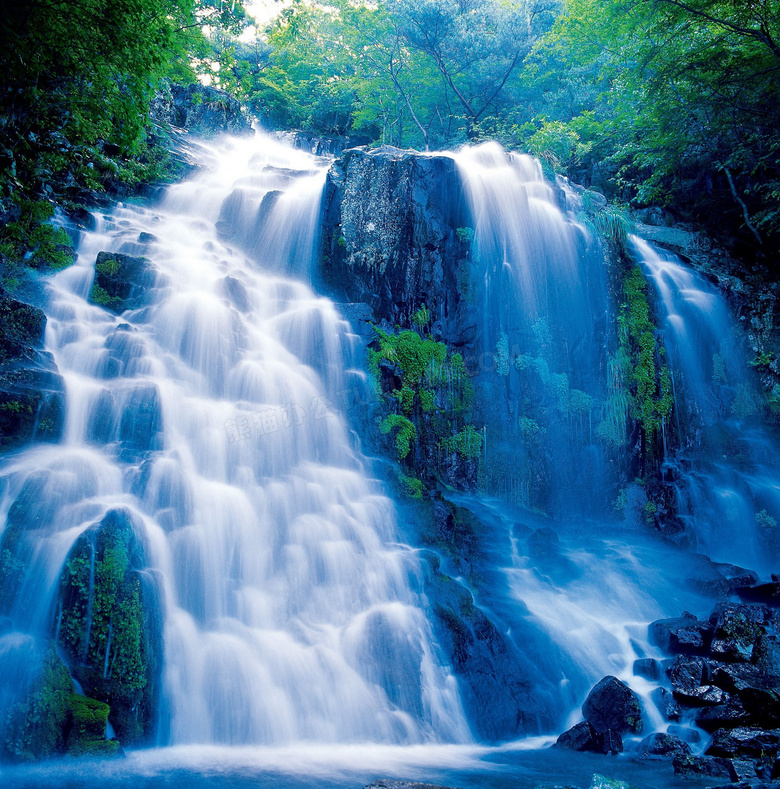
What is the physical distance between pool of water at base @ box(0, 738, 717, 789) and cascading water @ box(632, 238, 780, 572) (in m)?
8.27

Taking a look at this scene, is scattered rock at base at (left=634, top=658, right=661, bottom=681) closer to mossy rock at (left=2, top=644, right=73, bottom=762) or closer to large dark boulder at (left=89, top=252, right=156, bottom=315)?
mossy rock at (left=2, top=644, right=73, bottom=762)

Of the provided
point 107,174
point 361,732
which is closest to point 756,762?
point 361,732

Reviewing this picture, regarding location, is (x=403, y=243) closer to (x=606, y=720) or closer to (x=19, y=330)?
(x=19, y=330)

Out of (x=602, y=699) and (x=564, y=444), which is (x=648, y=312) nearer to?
(x=564, y=444)

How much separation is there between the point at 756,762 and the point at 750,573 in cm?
660

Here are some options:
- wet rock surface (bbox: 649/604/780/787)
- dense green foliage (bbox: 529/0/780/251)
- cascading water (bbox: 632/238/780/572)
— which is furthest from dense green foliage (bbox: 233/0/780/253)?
wet rock surface (bbox: 649/604/780/787)

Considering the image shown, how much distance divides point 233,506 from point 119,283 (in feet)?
20.0

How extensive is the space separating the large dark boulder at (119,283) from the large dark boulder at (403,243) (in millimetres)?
4474

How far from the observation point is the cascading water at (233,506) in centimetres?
620

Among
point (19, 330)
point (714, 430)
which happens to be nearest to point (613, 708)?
point (714, 430)

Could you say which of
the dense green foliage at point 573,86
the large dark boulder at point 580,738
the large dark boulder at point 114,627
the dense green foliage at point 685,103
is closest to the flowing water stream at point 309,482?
the large dark boulder at point 114,627

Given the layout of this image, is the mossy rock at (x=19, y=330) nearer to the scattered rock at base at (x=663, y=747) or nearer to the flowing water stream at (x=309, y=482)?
the flowing water stream at (x=309, y=482)

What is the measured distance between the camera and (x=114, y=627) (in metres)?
5.82

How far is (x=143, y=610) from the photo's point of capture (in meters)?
6.16
